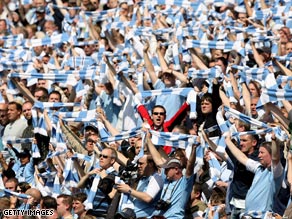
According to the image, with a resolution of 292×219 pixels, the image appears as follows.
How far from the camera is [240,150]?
18.8m

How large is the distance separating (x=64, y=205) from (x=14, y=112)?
15.9 feet

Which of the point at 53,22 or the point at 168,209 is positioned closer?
the point at 168,209

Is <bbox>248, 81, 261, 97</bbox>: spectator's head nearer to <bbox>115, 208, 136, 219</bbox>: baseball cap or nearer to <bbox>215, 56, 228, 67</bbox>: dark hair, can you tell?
<bbox>215, 56, 228, 67</bbox>: dark hair

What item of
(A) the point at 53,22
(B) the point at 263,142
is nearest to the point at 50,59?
(A) the point at 53,22

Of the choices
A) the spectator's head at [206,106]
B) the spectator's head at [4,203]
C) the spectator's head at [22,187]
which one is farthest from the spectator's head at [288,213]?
the spectator's head at [22,187]

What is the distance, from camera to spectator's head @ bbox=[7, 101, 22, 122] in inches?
936

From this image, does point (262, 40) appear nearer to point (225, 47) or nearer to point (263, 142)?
point (225, 47)

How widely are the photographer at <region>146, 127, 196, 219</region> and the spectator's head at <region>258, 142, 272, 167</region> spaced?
987 millimetres

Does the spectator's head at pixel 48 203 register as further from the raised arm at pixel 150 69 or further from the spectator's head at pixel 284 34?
the spectator's head at pixel 284 34

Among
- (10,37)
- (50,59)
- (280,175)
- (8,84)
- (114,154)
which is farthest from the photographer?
(10,37)

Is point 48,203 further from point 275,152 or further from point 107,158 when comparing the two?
point 275,152

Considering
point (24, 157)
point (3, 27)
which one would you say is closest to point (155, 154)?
point (24, 157)

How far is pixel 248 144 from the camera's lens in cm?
1875

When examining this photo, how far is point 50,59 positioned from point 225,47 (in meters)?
4.47
